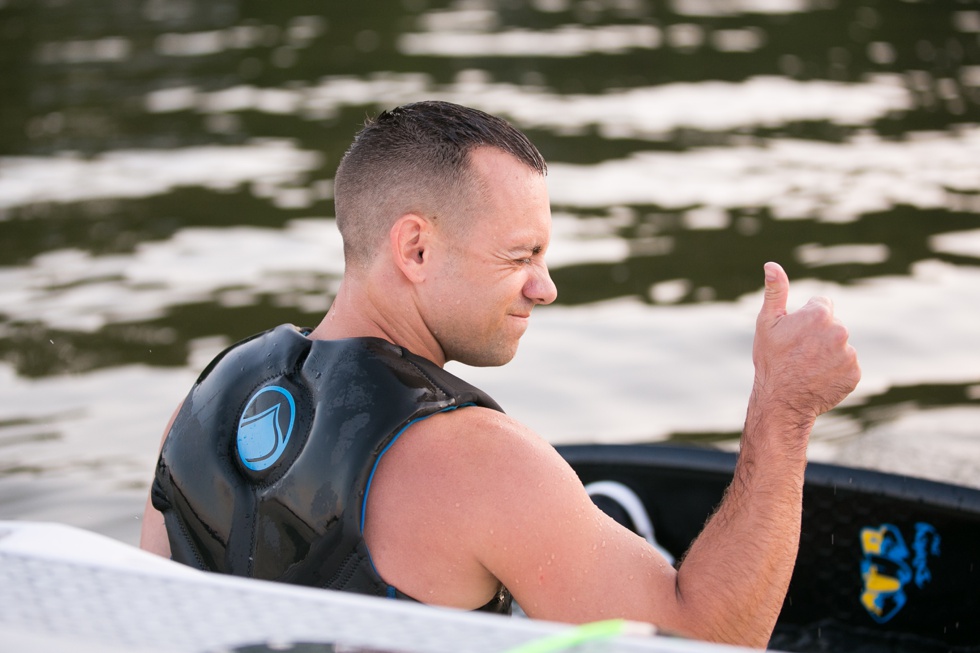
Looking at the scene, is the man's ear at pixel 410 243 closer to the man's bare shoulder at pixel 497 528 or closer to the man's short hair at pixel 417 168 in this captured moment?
the man's short hair at pixel 417 168

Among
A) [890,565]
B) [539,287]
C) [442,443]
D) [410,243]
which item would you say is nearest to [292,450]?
[442,443]

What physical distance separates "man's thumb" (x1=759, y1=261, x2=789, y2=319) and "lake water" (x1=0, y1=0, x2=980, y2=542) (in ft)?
9.98

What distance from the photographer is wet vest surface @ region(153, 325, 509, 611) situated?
2.40 metres

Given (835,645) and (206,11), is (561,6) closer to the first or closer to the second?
(206,11)

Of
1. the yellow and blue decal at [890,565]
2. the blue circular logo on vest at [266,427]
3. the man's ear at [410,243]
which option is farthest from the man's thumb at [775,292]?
the yellow and blue decal at [890,565]

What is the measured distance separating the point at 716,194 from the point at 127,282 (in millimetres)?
4387

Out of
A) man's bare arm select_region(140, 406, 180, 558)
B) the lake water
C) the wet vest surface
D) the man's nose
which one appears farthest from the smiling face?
the lake water

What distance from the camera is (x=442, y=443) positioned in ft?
7.91

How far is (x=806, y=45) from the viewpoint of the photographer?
44.7ft

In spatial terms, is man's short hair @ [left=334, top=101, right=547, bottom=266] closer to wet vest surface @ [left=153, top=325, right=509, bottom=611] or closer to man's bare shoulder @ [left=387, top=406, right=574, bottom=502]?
wet vest surface @ [left=153, top=325, right=509, bottom=611]

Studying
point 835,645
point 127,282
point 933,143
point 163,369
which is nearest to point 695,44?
point 933,143

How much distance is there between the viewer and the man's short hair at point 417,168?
2.77m

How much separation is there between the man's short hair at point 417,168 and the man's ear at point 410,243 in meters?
0.03

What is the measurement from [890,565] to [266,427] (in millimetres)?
2314
